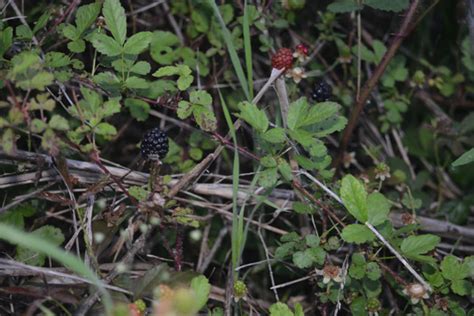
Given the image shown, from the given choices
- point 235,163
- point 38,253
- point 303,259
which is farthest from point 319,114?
point 38,253

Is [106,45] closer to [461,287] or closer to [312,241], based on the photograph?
[312,241]

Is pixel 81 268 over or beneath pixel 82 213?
over

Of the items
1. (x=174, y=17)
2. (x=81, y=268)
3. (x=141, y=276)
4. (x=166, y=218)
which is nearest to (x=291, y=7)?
(x=174, y=17)

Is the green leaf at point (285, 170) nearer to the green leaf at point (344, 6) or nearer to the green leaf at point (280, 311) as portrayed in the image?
the green leaf at point (280, 311)

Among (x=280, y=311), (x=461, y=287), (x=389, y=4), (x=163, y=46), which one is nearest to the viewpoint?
(x=280, y=311)

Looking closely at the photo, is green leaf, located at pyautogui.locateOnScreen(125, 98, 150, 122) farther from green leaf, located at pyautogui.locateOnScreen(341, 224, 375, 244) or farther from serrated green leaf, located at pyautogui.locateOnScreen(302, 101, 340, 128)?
green leaf, located at pyautogui.locateOnScreen(341, 224, 375, 244)

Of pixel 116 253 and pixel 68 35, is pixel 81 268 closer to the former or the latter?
pixel 116 253

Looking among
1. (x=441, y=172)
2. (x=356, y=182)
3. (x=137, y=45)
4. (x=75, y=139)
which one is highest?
(x=137, y=45)

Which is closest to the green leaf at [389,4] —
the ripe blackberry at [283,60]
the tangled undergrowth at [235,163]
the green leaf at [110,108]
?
the tangled undergrowth at [235,163]
